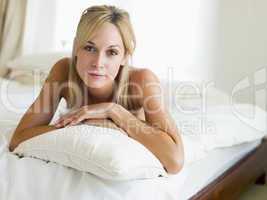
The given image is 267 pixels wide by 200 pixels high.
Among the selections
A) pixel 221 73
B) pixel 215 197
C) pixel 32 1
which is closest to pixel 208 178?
pixel 215 197

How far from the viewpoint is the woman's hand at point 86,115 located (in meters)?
1.30

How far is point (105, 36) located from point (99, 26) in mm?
38

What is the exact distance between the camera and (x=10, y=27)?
3.47 meters

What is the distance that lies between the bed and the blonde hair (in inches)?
12.2

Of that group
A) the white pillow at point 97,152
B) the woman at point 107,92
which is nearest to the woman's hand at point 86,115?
the woman at point 107,92

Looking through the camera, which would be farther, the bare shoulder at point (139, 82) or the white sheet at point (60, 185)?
the bare shoulder at point (139, 82)

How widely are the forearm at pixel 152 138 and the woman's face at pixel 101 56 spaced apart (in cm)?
13

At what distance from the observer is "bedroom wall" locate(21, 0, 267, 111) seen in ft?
8.77

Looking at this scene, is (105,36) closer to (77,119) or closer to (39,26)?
(77,119)

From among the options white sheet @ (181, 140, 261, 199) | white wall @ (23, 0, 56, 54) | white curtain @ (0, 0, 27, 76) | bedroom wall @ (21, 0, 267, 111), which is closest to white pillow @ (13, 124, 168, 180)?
white sheet @ (181, 140, 261, 199)

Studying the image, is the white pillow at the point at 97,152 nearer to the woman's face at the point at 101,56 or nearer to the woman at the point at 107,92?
the woman at the point at 107,92

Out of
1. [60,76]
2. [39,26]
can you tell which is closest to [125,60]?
[60,76]

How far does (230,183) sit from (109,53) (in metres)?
0.78

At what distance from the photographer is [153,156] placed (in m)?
1.17
